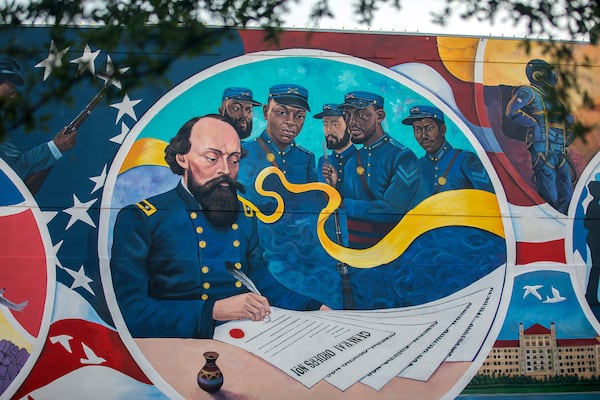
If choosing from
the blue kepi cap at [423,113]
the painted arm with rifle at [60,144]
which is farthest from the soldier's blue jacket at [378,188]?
the painted arm with rifle at [60,144]

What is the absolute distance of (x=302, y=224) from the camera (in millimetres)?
7785

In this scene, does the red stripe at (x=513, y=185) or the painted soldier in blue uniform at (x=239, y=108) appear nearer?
the painted soldier in blue uniform at (x=239, y=108)

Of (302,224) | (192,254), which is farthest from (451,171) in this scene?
(192,254)

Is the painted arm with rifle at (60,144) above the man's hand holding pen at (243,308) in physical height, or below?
above

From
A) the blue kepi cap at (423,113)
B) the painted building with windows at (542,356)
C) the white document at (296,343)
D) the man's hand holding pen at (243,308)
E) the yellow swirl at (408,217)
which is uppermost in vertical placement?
the blue kepi cap at (423,113)

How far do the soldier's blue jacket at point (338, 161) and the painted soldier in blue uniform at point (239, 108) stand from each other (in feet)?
2.39

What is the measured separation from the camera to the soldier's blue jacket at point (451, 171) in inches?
314

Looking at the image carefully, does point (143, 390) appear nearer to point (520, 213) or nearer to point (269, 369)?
point (269, 369)

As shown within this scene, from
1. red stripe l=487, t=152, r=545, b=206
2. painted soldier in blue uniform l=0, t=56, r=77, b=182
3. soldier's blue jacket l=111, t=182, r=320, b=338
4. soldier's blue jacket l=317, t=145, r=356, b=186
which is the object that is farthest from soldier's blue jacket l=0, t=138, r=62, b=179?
red stripe l=487, t=152, r=545, b=206

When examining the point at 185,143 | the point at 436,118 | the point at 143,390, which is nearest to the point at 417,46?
the point at 436,118

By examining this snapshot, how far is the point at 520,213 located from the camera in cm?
801

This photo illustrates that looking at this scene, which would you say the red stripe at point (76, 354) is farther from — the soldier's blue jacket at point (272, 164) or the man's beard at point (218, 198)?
the soldier's blue jacket at point (272, 164)

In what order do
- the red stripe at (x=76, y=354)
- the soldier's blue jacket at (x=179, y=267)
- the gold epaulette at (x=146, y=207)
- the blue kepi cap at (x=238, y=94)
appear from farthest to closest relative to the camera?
the blue kepi cap at (x=238, y=94) → the gold epaulette at (x=146, y=207) → the soldier's blue jacket at (x=179, y=267) → the red stripe at (x=76, y=354)

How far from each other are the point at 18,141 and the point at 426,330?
4139 mm
